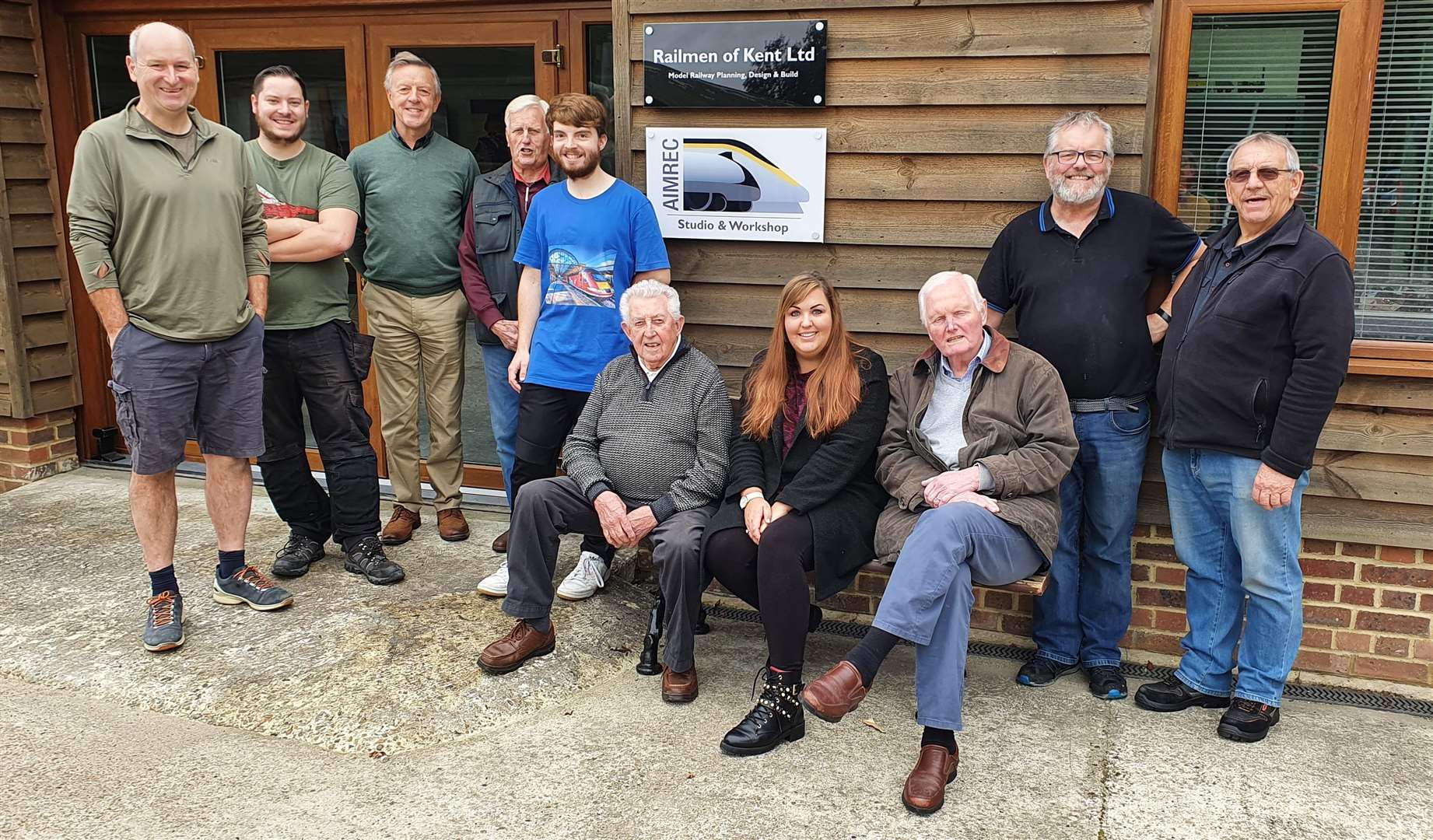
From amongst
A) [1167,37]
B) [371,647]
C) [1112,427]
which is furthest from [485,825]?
[1167,37]

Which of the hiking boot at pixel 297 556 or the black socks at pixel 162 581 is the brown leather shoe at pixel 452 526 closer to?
the hiking boot at pixel 297 556

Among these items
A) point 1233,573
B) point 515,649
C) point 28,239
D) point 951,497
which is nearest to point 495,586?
point 515,649

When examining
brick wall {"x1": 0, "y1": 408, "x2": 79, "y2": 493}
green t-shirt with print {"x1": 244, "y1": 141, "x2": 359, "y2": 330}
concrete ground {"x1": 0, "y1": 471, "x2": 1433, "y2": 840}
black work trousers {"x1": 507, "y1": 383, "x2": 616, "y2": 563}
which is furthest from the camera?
brick wall {"x1": 0, "y1": 408, "x2": 79, "y2": 493}

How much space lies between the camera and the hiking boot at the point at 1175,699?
3.38 metres

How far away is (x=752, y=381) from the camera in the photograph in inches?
139

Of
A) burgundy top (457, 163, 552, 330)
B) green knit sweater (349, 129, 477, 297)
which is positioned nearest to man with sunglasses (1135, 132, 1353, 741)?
burgundy top (457, 163, 552, 330)

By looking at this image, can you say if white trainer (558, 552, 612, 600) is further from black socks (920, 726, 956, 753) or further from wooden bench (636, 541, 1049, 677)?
black socks (920, 726, 956, 753)

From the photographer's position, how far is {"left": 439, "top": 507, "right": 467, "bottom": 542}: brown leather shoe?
4.57 meters

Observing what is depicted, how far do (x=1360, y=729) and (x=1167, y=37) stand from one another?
2160mm

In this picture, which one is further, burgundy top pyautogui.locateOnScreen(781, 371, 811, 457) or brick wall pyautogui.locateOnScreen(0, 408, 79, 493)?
brick wall pyautogui.locateOnScreen(0, 408, 79, 493)

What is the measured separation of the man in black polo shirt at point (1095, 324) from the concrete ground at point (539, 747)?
0.34m

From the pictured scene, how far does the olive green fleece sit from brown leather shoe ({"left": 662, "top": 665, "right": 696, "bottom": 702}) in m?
1.80

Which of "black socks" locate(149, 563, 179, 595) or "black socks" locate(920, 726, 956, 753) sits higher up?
"black socks" locate(149, 563, 179, 595)

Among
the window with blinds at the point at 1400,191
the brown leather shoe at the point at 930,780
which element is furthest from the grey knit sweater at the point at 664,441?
the window with blinds at the point at 1400,191
